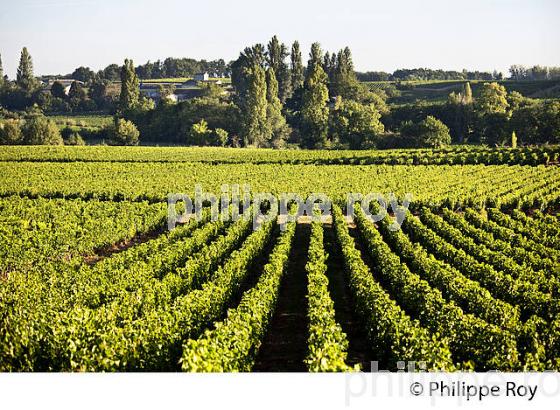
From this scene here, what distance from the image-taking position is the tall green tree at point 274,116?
66.6m

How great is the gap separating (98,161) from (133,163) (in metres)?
3.34

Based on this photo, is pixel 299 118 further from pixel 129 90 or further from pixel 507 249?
pixel 507 249

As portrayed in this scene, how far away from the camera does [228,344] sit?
962cm

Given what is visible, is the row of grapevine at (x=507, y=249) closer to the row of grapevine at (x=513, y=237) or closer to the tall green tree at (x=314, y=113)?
the row of grapevine at (x=513, y=237)

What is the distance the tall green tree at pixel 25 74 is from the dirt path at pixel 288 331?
37.0 meters

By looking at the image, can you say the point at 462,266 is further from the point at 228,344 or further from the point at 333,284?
the point at 228,344

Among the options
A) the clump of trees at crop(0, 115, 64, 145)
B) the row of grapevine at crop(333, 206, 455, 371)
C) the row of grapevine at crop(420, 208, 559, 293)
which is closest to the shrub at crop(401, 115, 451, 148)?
the clump of trees at crop(0, 115, 64, 145)

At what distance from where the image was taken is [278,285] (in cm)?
1461

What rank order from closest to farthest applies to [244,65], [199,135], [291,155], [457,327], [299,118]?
[457,327]
[291,155]
[199,135]
[299,118]
[244,65]

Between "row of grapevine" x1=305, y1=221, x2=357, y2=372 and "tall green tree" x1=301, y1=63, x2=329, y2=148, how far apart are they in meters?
48.3

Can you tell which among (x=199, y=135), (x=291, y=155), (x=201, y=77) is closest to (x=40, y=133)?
(x=199, y=135)

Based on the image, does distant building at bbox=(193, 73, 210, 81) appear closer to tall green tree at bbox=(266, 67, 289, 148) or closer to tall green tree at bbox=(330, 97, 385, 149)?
tall green tree at bbox=(266, 67, 289, 148)

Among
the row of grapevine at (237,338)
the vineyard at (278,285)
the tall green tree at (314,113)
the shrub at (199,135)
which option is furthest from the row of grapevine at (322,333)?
the tall green tree at (314,113)

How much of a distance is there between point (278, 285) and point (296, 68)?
69.9 metres
